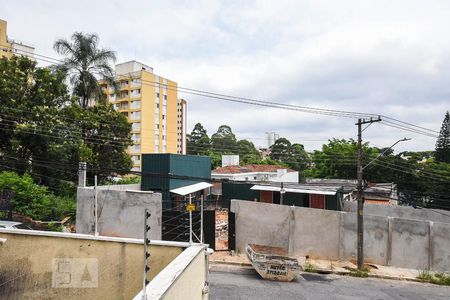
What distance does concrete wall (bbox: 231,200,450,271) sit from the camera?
1759 centimetres

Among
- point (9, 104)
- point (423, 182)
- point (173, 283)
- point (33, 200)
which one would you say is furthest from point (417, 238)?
point (423, 182)

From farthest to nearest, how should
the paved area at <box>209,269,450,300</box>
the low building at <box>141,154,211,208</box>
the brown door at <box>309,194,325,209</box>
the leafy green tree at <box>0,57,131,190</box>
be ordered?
the brown door at <box>309,194,325,209</box> → the low building at <box>141,154,211,208</box> → the leafy green tree at <box>0,57,131,190</box> → the paved area at <box>209,269,450,300</box>

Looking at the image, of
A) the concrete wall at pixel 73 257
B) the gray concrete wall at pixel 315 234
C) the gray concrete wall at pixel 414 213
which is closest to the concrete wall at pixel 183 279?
the concrete wall at pixel 73 257

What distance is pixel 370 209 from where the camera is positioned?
1016 inches

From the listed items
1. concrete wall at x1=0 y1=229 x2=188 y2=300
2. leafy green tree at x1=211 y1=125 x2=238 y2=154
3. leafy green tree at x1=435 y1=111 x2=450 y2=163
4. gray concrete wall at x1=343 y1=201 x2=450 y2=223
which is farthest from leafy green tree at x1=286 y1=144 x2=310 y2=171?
concrete wall at x1=0 y1=229 x2=188 y2=300

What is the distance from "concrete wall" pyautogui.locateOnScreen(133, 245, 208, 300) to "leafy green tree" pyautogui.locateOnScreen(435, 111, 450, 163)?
6254 cm

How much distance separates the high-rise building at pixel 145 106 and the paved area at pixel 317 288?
2055 inches

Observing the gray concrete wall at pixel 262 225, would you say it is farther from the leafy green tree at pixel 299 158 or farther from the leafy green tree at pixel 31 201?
the leafy green tree at pixel 299 158

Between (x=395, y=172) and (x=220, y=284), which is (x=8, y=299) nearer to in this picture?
(x=220, y=284)

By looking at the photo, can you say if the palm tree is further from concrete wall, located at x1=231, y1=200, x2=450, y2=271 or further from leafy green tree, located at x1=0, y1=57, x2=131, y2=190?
concrete wall, located at x1=231, y1=200, x2=450, y2=271

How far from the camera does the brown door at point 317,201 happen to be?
29.8m

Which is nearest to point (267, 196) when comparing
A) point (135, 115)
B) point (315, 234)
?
point (315, 234)

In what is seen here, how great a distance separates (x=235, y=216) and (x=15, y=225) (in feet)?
33.2

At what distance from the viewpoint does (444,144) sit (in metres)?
59.1
